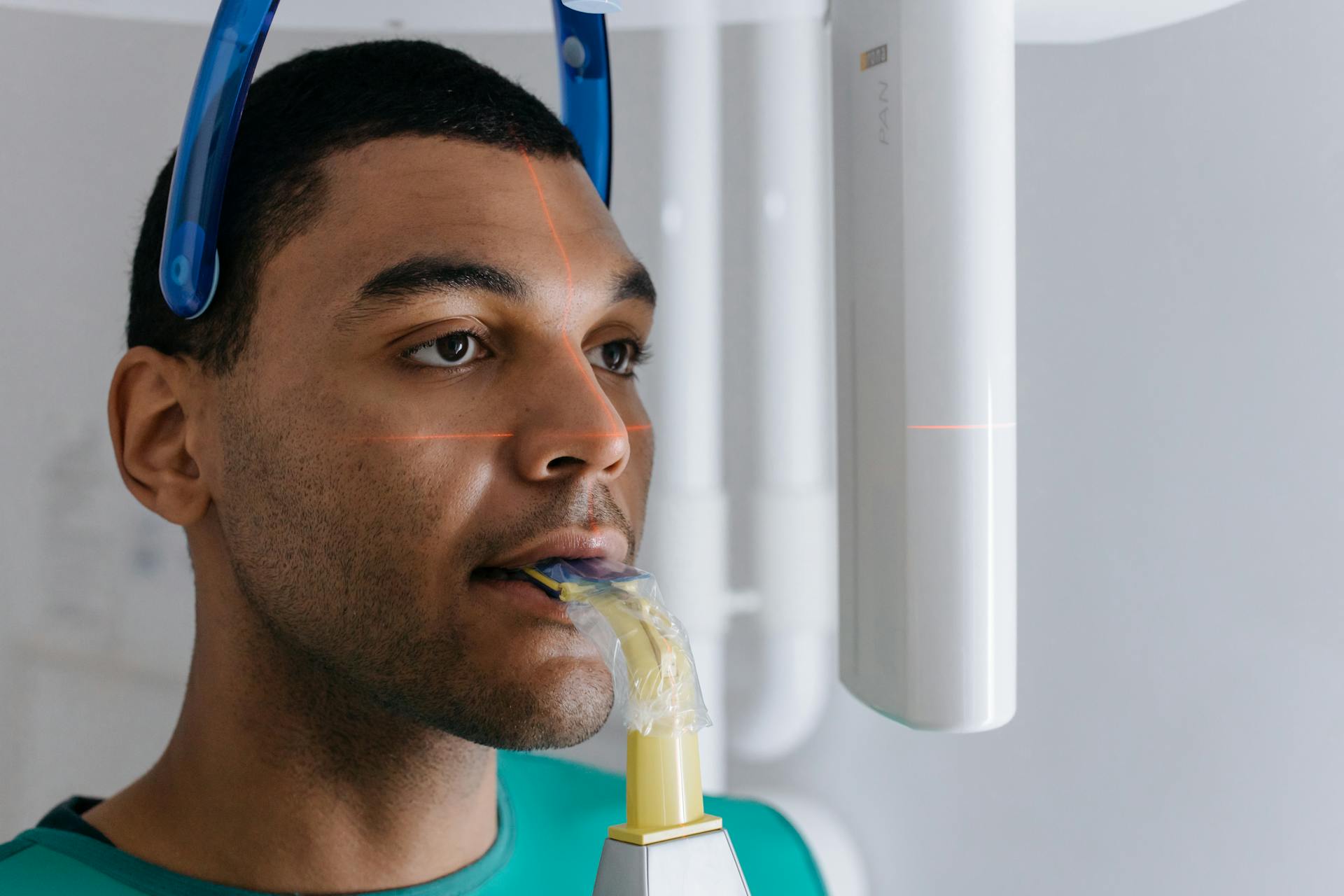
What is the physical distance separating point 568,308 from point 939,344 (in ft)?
0.96

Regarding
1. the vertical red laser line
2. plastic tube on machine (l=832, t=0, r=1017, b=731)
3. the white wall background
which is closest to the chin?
the vertical red laser line

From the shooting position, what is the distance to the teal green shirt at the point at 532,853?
982 mm

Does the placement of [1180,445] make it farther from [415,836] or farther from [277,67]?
[277,67]

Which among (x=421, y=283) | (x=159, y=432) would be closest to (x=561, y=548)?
(x=421, y=283)

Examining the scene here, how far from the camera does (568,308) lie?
0.96 metres

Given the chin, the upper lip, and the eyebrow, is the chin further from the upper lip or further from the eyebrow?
the eyebrow

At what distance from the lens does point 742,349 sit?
Result: 54.4 inches

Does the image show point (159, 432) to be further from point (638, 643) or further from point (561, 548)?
point (638, 643)

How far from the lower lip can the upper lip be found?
2 cm

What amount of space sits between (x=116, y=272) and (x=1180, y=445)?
3.45ft

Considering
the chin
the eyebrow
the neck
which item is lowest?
the neck

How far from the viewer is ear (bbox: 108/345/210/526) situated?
102cm

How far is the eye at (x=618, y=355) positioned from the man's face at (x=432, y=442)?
0.09 metres

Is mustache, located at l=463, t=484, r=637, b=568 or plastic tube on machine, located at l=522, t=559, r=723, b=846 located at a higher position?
mustache, located at l=463, t=484, r=637, b=568
